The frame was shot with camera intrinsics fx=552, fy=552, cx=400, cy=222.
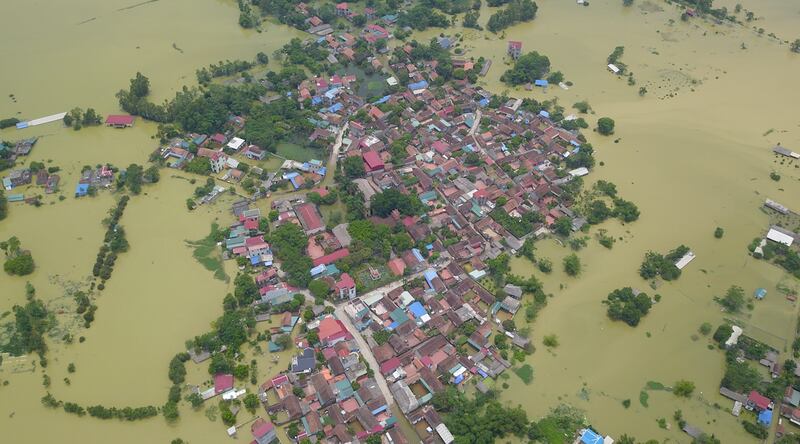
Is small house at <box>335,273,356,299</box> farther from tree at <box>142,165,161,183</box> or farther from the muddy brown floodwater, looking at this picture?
tree at <box>142,165,161,183</box>

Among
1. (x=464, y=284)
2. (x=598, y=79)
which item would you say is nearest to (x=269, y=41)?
(x=598, y=79)

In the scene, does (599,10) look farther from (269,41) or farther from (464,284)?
(464,284)

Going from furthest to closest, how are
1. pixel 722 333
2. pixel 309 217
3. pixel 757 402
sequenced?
pixel 309 217 < pixel 722 333 < pixel 757 402

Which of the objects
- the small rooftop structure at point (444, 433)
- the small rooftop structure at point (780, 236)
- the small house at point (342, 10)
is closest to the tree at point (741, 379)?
the small rooftop structure at point (780, 236)

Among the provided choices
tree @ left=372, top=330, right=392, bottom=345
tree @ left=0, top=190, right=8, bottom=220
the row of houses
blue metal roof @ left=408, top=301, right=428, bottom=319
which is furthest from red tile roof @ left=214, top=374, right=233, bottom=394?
tree @ left=0, top=190, right=8, bottom=220

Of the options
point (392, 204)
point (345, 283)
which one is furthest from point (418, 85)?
point (345, 283)

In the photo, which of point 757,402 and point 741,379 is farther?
point 741,379

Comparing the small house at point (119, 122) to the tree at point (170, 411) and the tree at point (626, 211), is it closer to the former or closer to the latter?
the tree at point (170, 411)

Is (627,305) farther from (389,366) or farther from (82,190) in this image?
(82,190)
